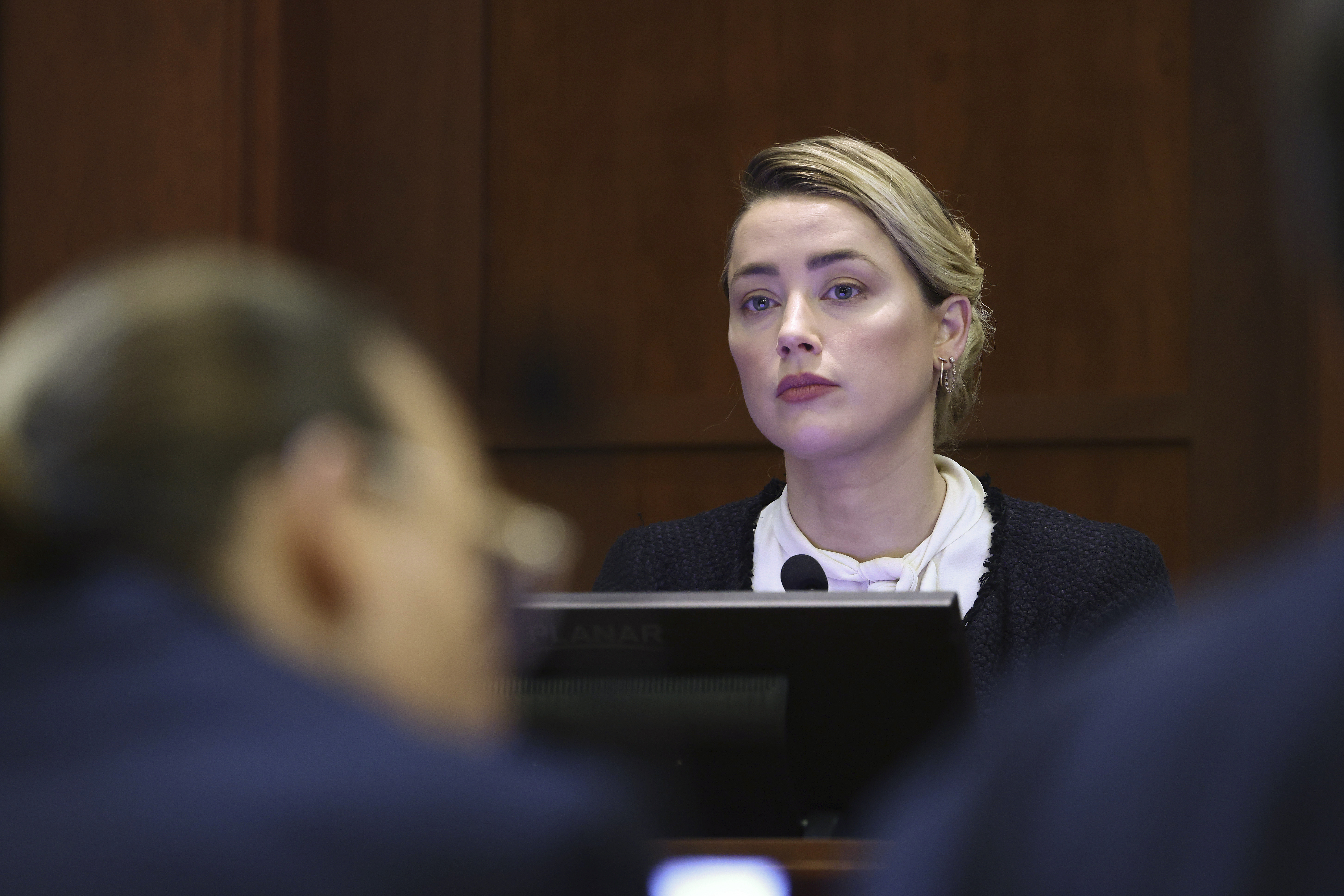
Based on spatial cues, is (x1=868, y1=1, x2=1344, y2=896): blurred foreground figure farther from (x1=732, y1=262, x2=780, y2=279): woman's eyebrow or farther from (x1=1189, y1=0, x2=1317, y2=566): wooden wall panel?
(x1=1189, y1=0, x2=1317, y2=566): wooden wall panel

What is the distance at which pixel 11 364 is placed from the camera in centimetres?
60

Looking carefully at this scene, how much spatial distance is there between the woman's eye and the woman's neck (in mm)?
226

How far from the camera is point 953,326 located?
1958mm

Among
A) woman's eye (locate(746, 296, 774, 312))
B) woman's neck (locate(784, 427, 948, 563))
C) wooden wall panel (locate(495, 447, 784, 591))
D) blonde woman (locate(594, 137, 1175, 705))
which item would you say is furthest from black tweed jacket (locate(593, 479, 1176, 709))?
wooden wall panel (locate(495, 447, 784, 591))

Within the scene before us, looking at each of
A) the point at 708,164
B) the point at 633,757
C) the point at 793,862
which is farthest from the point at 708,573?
the point at 708,164

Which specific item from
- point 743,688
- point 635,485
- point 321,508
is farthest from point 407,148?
point 321,508

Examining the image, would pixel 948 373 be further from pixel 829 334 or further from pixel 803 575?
pixel 803 575

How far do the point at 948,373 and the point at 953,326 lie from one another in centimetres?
7

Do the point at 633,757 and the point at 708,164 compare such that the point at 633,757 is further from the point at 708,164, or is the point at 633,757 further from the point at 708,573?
the point at 708,164

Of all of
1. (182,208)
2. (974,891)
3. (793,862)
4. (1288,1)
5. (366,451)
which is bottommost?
(793,862)

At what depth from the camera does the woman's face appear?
6.01 ft

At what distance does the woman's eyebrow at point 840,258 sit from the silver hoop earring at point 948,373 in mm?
200

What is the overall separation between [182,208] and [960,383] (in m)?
1.60

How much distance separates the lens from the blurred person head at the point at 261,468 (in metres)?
0.55
